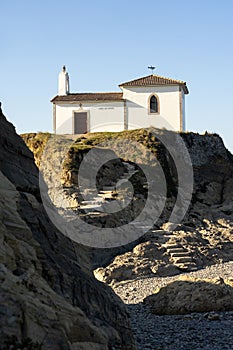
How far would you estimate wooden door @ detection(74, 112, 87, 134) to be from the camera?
1644 inches

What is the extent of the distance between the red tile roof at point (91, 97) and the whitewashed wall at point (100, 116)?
423 millimetres

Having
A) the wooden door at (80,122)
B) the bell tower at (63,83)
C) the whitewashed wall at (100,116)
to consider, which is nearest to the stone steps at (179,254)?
the whitewashed wall at (100,116)

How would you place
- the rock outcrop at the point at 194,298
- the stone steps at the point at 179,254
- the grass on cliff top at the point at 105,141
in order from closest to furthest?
the rock outcrop at the point at 194,298 → the stone steps at the point at 179,254 → the grass on cliff top at the point at 105,141

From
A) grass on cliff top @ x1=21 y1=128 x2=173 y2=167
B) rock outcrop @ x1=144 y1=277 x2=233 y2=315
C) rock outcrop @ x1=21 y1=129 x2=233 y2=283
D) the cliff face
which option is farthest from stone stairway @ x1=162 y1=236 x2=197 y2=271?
the cliff face

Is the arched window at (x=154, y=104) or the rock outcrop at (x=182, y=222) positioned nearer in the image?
the rock outcrop at (x=182, y=222)

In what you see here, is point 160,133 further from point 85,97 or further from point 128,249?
point 128,249

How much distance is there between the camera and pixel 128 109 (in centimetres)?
4194

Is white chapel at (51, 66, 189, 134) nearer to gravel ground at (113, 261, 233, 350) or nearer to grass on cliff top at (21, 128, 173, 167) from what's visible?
grass on cliff top at (21, 128, 173, 167)

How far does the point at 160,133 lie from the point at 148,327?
78.6 feet

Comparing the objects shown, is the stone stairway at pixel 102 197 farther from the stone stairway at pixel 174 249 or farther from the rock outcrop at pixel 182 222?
the stone stairway at pixel 174 249

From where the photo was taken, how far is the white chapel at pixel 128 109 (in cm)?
4162

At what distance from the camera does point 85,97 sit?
42.8 m

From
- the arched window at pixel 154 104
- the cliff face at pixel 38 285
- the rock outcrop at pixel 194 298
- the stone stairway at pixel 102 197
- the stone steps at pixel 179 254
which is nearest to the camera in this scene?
the cliff face at pixel 38 285

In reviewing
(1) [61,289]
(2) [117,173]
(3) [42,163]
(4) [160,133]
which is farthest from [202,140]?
(1) [61,289]
